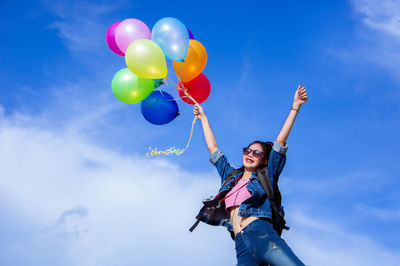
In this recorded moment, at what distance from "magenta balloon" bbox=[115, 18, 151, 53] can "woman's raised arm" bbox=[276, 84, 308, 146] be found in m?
2.13

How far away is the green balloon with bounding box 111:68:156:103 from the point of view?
4.47 meters

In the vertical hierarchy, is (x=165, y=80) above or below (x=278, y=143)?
above

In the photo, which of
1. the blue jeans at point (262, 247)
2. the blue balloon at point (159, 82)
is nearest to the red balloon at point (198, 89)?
the blue balloon at point (159, 82)

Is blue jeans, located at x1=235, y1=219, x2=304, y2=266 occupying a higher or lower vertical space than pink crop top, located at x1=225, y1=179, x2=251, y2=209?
lower

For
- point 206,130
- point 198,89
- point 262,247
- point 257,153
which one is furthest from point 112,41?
point 262,247

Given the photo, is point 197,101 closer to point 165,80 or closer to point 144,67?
point 165,80

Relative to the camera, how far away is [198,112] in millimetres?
4418

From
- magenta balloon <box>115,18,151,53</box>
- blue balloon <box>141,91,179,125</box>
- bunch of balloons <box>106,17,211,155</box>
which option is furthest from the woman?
magenta balloon <box>115,18,151,53</box>

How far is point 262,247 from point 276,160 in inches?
32.1

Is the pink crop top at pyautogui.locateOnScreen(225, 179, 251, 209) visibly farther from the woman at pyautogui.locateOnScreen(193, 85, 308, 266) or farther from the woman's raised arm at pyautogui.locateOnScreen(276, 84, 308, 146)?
the woman's raised arm at pyautogui.locateOnScreen(276, 84, 308, 146)

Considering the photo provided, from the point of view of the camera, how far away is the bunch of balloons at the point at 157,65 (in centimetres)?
422

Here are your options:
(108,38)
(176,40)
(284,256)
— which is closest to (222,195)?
(284,256)

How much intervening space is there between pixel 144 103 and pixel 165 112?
11.4 inches

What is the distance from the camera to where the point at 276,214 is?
3.46m
